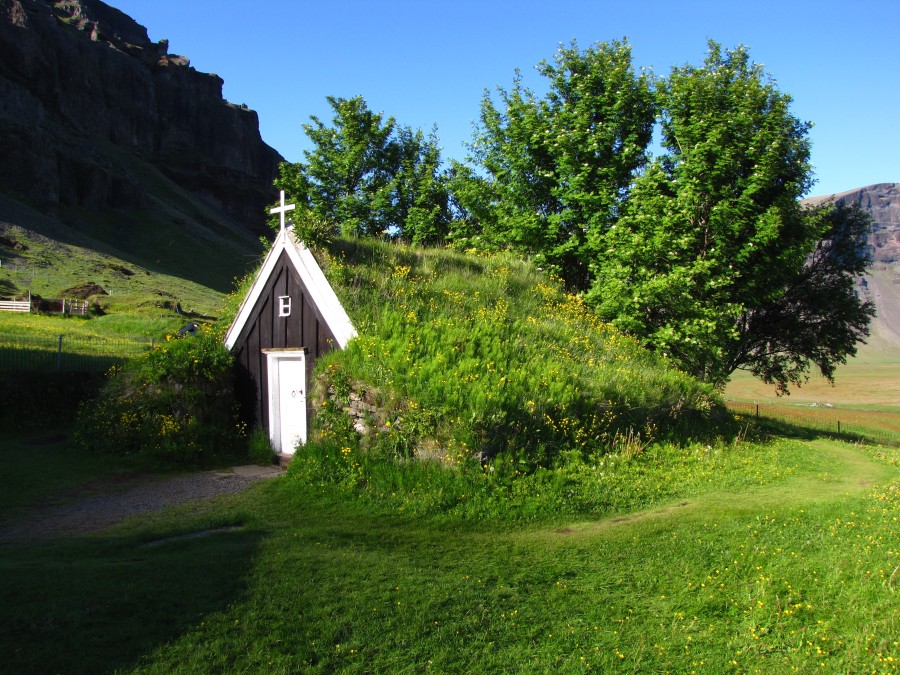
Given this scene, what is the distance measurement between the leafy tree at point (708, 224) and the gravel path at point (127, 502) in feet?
40.7

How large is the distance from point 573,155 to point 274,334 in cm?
1292

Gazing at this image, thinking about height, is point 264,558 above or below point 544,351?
below

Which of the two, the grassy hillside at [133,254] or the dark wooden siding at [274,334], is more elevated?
the grassy hillside at [133,254]

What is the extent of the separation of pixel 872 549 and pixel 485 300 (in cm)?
1172

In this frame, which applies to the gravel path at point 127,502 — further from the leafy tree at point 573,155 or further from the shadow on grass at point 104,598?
the leafy tree at point 573,155

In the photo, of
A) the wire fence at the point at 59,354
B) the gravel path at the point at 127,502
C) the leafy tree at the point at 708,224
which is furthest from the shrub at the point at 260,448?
the leafy tree at the point at 708,224

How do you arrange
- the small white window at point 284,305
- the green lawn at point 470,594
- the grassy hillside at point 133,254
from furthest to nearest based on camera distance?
the grassy hillside at point 133,254 → the small white window at point 284,305 → the green lawn at point 470,594

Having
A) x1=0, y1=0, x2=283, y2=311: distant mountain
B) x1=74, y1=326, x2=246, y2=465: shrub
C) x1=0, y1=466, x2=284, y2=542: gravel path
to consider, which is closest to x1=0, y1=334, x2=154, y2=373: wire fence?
x1=74, y1=326, x2=246, y2=465: shrub

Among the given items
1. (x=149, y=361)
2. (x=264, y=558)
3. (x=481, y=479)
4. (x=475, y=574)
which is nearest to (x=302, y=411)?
(x=149, y=361)

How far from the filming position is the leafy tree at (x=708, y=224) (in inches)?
742

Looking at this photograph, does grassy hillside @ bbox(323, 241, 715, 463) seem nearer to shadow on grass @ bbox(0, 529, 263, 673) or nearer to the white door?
the white door

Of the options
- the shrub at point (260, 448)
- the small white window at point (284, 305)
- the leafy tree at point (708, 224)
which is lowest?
the shrub at point (260, 448)

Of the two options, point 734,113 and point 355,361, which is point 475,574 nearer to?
point 355,361

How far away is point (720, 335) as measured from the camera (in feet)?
61.6
